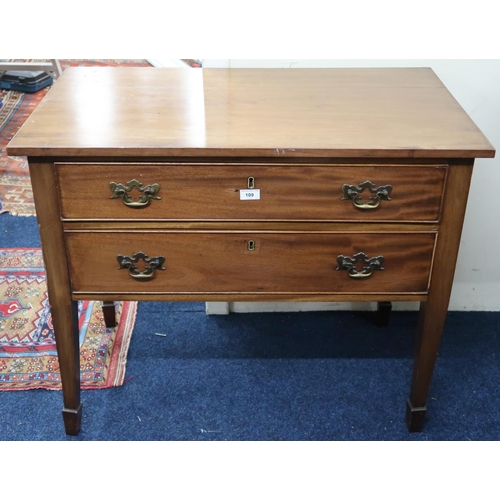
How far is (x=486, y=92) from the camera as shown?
1.95m

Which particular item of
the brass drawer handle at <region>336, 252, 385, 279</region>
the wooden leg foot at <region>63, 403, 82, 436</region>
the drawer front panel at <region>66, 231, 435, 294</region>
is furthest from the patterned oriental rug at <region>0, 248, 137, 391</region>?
the brass drawer handle at <region>336, 252, 385, 279</region>

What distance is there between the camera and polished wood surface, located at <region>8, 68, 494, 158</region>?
4.51ft

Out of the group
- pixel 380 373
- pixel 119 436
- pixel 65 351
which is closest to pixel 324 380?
pixel 380 373

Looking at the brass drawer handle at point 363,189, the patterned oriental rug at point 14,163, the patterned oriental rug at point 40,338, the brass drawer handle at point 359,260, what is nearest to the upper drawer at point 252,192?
the brass drawer handle at point 363,189

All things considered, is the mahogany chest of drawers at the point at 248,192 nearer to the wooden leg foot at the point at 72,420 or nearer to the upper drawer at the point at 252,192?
the upper drawer at the point at 252,192

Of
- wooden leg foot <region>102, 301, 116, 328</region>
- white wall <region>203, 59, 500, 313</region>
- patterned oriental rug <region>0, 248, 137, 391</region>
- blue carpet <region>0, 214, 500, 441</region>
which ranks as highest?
white wall <region>203, 59, 500, 313</region>

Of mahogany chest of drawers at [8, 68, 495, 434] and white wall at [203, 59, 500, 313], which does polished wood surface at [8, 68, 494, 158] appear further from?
white wall at [203, 59, 500, 313]

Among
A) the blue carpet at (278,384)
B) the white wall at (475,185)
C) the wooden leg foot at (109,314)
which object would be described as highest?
the white wall at (475,185)

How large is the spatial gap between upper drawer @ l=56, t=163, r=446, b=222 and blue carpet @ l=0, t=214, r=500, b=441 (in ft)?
2.19

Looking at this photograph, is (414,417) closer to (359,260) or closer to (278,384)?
(278,384)

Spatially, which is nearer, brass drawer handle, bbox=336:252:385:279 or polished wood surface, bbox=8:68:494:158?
polished wood surface, bbox=8:68:494:158

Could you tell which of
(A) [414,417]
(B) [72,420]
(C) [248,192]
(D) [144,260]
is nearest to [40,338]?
(B) [72,420]

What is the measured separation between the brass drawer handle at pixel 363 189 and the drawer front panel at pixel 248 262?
0.27 feet

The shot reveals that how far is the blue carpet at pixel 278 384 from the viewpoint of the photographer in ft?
5.91
